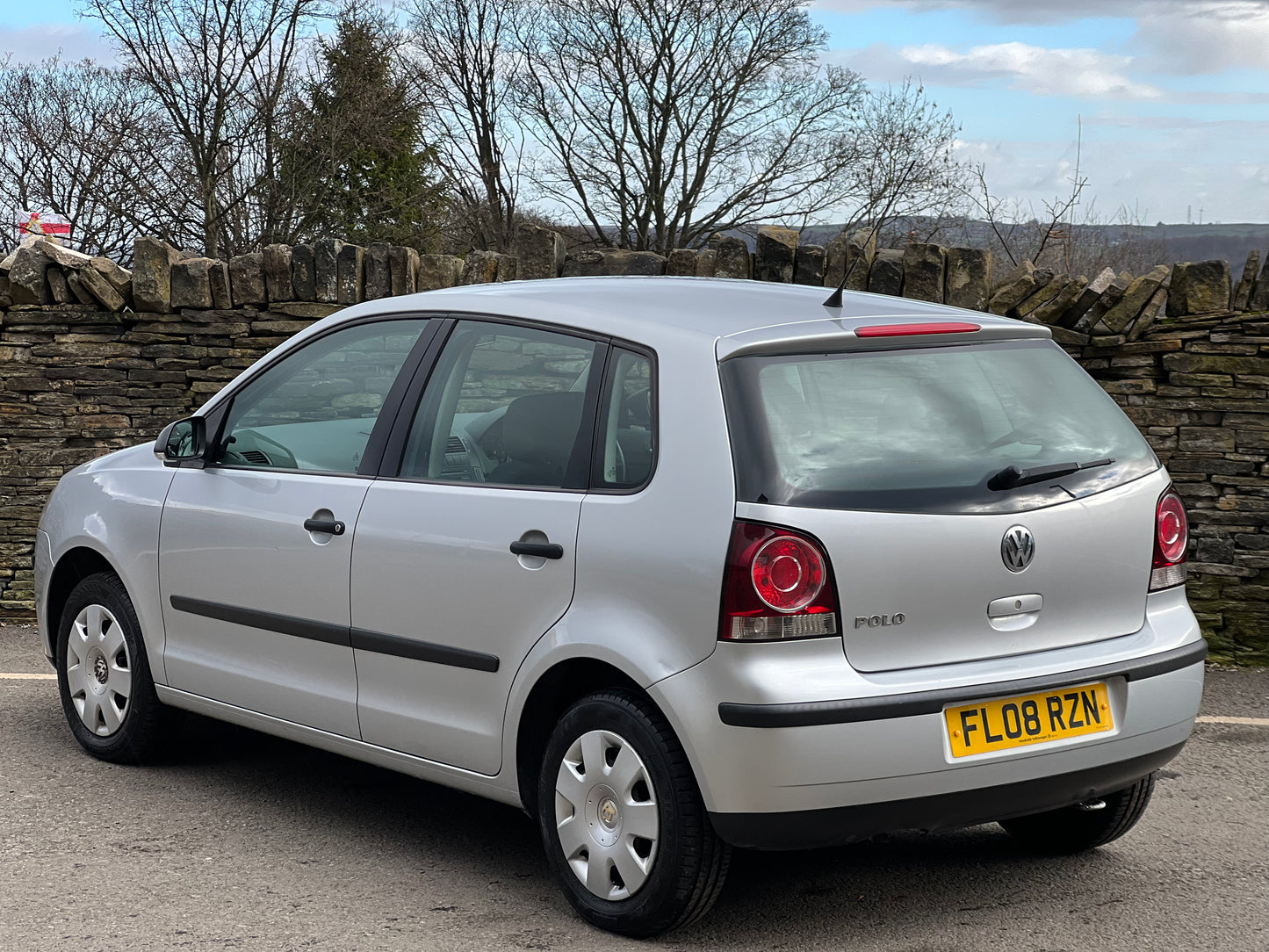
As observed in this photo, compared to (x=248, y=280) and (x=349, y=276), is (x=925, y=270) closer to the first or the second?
(x=349, y=276)

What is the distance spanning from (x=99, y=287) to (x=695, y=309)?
19.1 ft

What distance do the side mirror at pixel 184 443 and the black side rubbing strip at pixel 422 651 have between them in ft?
3.71

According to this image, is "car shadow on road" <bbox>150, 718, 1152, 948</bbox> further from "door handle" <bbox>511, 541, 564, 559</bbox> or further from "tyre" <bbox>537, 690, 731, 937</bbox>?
"door handle" <bbox>511, 541, 564, 559</bbox>

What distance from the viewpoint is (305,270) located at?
838 cm

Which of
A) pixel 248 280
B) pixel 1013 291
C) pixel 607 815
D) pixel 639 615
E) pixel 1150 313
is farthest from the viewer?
pixel 248 280

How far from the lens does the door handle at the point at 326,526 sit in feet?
14.0

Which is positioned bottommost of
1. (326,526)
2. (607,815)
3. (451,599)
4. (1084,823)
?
(1084,823)

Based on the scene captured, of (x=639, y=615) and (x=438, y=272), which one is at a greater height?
(x=438, y=272)

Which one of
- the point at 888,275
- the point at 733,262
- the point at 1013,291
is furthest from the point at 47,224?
the point at 1013,291

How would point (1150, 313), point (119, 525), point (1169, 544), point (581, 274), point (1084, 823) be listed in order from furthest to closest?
1. point (581, 274)
2. point (1150, 313)
3. point (119, 525)
4. point (1084, 823)
5. point (1169, 544)

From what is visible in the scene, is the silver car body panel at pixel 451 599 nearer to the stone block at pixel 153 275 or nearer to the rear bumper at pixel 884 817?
the rear bumper at pixel 884 817

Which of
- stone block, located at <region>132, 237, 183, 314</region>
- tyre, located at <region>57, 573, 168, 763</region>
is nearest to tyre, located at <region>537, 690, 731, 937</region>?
tyre, located at <region>57, 573, 168, 763</region>

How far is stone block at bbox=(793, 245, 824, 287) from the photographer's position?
7848 mm

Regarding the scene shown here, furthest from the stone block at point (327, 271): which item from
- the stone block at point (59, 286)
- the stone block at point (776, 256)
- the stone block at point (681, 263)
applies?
the stone block at point (776, 256)
